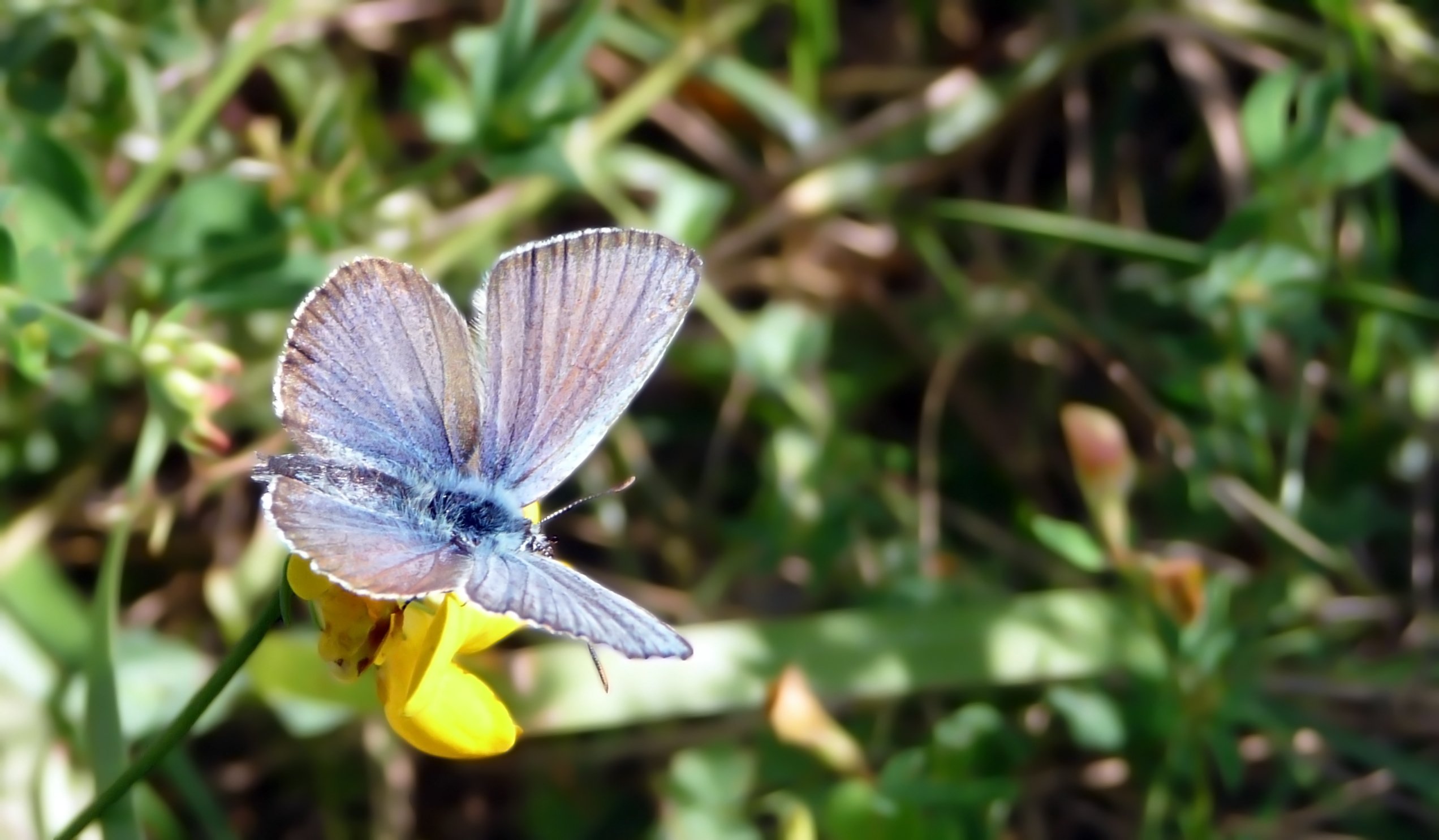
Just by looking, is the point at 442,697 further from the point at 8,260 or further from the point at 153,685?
the point at 153,685

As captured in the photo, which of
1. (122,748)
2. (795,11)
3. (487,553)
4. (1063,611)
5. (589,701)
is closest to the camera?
(487,553)

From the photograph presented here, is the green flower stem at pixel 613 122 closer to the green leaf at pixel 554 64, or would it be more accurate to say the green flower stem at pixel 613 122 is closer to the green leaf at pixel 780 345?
the green leaf at pixel 554 64

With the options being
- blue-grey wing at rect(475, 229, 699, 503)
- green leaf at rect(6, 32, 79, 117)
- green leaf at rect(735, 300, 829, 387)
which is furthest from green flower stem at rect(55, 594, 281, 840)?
green leaf at rect(735, 300, 829, 387)

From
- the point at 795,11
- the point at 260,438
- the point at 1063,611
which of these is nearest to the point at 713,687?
the point at 1063,611

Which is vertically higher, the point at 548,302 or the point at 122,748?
the point at 548,302

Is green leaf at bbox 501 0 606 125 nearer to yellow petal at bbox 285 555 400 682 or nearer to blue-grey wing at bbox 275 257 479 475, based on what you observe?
blue-grey wing at bbox 275 257 479 475

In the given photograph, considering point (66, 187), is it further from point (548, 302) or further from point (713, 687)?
point (713, 687)

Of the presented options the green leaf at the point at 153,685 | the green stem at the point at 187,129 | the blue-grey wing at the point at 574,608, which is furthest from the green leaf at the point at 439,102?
the blue-grey wing at the point at 574,608

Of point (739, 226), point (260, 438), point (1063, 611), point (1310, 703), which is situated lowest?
point (1310, 703)

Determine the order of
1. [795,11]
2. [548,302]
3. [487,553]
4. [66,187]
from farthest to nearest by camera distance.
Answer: [795,11] → [66,187] → [548,302] → [487,553]
